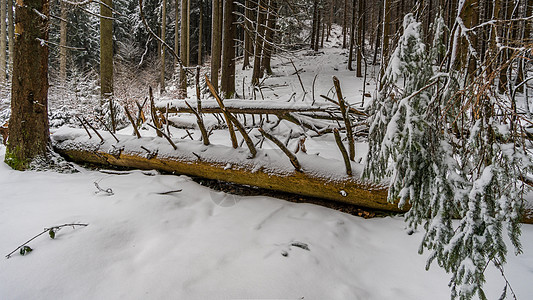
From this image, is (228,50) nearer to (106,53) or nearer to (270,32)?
(106,53)

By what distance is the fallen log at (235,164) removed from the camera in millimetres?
2826

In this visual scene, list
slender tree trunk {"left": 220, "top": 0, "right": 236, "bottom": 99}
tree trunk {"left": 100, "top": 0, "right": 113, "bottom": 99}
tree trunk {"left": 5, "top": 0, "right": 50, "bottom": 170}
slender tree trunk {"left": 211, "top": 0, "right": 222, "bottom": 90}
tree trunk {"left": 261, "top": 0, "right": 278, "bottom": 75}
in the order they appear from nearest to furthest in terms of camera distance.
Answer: tree trunk {"left": 5, "top": 0, "right": 50, "bottom": 170} → tree trunk {"left": 261, "top": 0, "right": 278, "bottom": 75} → tree trunk {"left": 100, "top": 0, "right": 113, "bottom": 99} → slender tree trunk {"left": 220, "top": 0, "right": 236, "bottom": 99} → slender tree trunk {"left": 211, "top": 0, "right": 222, "bottom": 90}

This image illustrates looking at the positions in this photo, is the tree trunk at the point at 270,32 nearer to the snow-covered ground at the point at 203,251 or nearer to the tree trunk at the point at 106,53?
the snow-covered ground at the point at 203,251

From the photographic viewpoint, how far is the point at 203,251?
2.23 m

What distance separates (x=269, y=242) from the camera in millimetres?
2396

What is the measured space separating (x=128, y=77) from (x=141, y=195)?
502 inches

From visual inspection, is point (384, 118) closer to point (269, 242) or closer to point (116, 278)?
point (269, 242)

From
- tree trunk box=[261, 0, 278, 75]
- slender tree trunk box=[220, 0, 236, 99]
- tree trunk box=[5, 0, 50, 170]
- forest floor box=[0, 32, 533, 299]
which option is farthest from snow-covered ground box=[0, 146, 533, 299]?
slender tree trunk box=[220, 0, 236, 99]

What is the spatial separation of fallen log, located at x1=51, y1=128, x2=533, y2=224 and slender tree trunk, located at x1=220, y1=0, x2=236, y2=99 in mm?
4888

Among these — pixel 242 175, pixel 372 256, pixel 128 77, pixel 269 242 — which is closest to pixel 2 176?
pixel 242 175

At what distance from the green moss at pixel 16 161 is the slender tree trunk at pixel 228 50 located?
215 inches

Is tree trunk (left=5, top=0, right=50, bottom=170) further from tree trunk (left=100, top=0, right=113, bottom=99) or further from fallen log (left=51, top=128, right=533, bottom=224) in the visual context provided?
tree trunk (left=100, top=0, right=113, bottom=99)

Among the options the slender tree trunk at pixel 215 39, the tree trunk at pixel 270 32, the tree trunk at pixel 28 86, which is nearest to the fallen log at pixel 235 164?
the tree trunk at pixel 28 86

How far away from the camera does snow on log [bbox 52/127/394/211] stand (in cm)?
284
